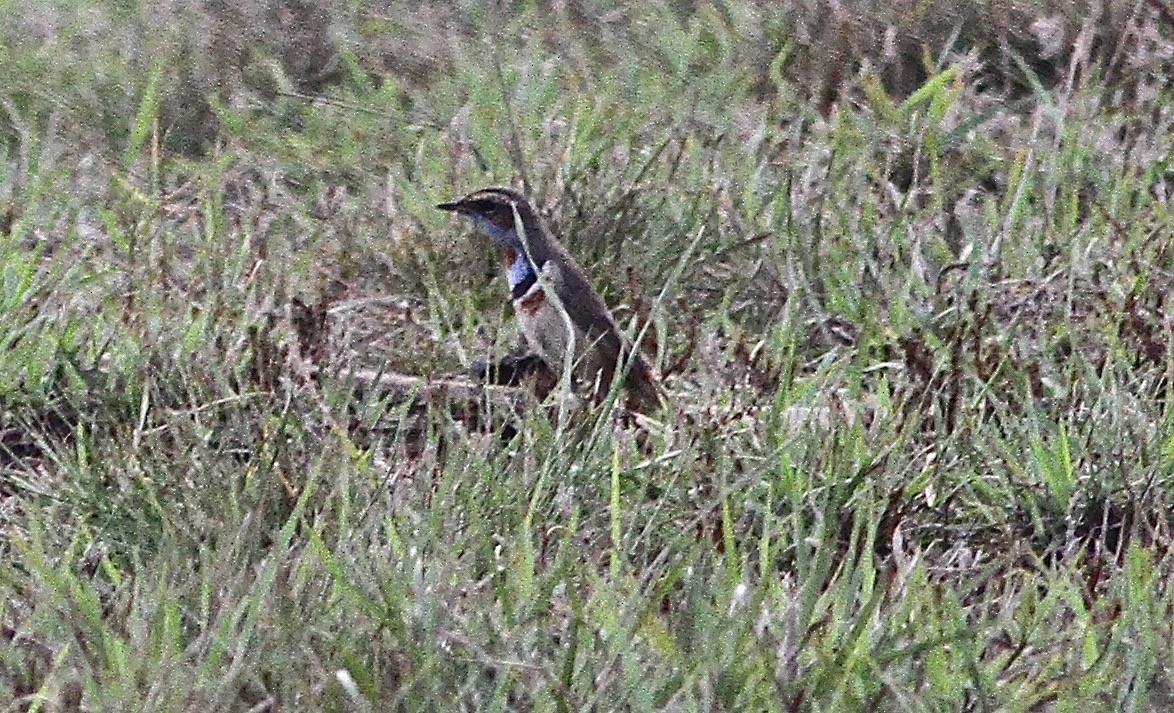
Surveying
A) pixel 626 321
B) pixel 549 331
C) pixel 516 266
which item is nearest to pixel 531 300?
pixel 549 331

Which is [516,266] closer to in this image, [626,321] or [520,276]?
[520,276]

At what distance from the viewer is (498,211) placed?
199 inches

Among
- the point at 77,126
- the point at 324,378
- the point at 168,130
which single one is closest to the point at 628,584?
the point at 324,378

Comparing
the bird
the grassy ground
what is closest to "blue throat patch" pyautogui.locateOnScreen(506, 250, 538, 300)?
the bird

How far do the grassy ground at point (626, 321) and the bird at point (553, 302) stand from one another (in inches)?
4.7

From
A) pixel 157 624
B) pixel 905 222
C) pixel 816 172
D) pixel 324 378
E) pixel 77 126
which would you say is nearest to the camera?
pixel 157 624

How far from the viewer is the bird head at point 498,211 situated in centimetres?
500

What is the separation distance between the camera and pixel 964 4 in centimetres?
633

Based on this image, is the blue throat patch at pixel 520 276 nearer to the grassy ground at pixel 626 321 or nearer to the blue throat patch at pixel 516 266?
the blue throat patch at pixel 516 266

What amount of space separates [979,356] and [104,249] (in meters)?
2.26

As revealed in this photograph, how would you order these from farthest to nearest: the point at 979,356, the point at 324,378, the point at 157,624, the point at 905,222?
1. the point at 905,222
2. the point at 979,356
3. the point at 324,378
4. the point at 157,624

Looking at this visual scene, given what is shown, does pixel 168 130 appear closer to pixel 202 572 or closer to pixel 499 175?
pixel 499 175

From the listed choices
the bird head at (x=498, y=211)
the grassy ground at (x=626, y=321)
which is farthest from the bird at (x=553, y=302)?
the grassy ground at (x=626, y=321)

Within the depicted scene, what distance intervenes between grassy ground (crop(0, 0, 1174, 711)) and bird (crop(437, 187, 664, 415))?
119 mm
